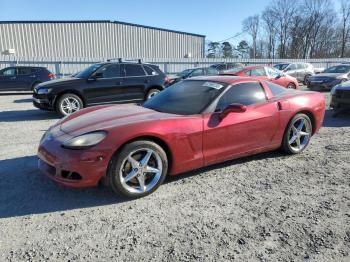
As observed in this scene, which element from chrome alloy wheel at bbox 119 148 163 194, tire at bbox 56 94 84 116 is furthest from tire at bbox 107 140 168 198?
tire at bbox 56 94 84 116

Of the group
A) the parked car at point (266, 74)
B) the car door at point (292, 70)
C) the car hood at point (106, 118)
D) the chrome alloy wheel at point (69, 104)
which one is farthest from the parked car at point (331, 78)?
the car hood at point (106, 118)

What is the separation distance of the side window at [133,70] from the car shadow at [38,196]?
20.4ft

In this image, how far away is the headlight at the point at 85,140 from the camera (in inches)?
135

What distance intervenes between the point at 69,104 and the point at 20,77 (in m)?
8.72

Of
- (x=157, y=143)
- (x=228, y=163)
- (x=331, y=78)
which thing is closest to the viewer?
(x=157, y=143)

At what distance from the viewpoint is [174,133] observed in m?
3.79

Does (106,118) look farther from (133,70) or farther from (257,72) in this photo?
(257,72)

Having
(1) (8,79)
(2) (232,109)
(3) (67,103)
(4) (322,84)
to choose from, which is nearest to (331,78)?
(4) (322,84)

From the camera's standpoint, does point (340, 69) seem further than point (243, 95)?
Yes

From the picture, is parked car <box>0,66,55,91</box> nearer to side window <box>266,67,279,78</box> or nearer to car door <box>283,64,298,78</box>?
side window <box>266,67,279,78</box>

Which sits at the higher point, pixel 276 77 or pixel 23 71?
pixel 23 71

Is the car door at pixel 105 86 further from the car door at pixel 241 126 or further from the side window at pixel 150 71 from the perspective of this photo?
the car door at pixel 241 126

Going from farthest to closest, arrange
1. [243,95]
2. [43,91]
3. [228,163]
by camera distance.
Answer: [43,91]
[228,163]
[243,95]

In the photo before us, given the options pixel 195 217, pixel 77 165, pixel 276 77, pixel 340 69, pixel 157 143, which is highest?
pixel 340 69
